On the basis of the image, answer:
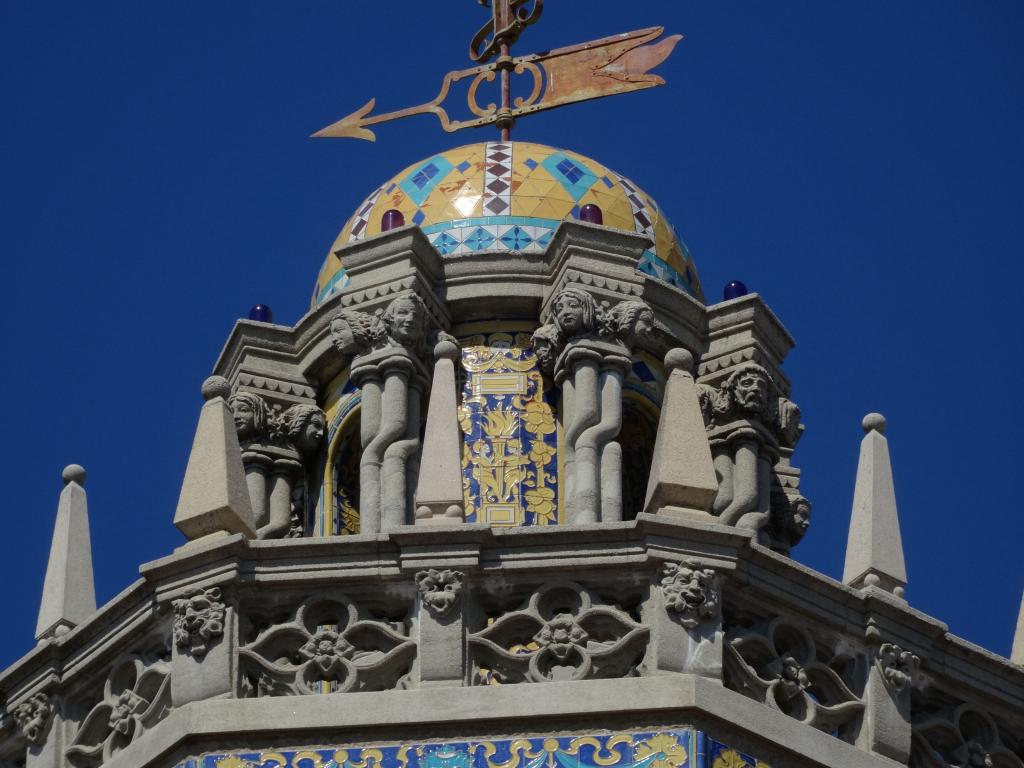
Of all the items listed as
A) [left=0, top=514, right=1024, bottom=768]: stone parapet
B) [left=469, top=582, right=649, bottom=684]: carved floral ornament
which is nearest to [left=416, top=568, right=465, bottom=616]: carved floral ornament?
[left=0, top=514, right=1024, bottom=768]: stone parapet

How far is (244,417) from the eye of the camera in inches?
1066

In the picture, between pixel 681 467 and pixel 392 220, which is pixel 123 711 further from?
pixel 392 220

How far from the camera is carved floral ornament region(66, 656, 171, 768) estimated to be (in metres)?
23.5

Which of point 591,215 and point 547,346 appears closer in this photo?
point 547,346

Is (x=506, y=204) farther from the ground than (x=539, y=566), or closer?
farther from the ground

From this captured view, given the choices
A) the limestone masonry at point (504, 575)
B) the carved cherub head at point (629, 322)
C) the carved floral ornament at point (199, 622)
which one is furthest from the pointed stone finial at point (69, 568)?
the carved cherub head at point (629, 322)

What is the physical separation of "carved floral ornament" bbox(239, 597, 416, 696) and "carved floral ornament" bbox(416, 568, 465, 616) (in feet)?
0.86

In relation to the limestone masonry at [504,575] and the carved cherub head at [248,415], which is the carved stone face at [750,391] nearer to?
the limestone masonry at [504,575]

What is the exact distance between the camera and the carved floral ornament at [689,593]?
23078 mm

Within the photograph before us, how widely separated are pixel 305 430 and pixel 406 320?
1.21 metres

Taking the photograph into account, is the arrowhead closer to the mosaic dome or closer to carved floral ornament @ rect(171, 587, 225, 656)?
the mosaic dome

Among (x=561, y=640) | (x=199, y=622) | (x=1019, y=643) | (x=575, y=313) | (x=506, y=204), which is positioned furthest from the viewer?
(x=506, y=204)

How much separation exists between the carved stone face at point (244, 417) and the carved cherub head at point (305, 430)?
24cm

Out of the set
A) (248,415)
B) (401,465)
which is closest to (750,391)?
(401,465)
